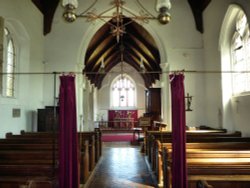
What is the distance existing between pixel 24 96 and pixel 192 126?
15.4 ft

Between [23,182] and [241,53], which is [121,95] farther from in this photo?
[23,182]

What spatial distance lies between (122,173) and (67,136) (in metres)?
2.36

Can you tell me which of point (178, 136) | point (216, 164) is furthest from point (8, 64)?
point (216, 164)

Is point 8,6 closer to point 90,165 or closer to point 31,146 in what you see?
point 31,146

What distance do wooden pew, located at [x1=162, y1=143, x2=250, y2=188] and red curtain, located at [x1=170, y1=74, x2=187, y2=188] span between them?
0.14 metres

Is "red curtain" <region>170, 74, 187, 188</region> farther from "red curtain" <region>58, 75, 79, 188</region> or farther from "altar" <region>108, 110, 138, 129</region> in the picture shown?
"altar" <region>108, 110, 138, 129</region>

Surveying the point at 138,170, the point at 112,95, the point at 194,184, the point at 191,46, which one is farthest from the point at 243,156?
the point at 112,95

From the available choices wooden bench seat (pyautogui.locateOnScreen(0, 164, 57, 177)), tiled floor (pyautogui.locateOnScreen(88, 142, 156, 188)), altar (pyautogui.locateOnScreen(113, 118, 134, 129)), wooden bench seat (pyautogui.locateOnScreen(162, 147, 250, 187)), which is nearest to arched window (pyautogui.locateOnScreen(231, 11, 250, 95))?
wooden bench seat (pyautogui.locateOnScreen(162, 147, 250, 187))

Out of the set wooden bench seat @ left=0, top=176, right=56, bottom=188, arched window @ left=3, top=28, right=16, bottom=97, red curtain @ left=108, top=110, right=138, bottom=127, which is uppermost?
arched window @ left=3, top=28, right=16, bottom=97

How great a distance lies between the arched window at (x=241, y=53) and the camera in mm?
5203

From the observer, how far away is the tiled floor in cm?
418

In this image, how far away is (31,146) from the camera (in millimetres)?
4000

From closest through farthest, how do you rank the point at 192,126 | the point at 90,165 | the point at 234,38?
the point at 90,165 → the point at 234,38 → the point at 192,126

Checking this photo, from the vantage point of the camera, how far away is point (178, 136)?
9.45 ft
